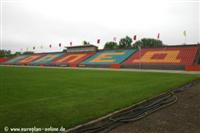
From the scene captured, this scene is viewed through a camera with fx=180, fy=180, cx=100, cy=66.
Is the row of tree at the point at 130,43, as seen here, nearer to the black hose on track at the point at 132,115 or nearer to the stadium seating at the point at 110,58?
the stadium seating at the point at 110,58

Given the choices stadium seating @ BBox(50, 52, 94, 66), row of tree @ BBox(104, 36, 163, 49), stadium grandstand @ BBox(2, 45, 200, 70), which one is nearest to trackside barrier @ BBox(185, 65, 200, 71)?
stadium grandstand @ BBox(2, 45, 200, 70)

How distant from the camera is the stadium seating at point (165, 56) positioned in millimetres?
33441

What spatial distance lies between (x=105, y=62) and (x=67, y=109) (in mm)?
34819

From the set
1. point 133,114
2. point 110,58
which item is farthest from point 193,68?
point 133,114

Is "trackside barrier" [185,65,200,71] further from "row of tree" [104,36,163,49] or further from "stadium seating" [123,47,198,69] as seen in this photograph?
"row of tree" [104,36,163,49]

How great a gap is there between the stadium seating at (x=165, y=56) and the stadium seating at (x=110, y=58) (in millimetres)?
2286

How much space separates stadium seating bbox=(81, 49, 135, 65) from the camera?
41069 millimetres

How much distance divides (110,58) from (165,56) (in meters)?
12.7

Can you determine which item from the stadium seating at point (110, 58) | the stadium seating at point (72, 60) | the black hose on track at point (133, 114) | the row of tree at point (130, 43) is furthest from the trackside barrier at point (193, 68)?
the row of tree at point (130, 43)

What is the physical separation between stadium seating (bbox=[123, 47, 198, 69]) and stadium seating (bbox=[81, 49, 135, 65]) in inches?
90.0

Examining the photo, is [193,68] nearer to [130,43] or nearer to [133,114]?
[133,114]

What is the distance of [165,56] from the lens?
121 feet

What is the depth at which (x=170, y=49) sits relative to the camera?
40.0m

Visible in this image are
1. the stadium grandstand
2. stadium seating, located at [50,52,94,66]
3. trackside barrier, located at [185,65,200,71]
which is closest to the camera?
trackside barrier, located at [185,65,200,71]
